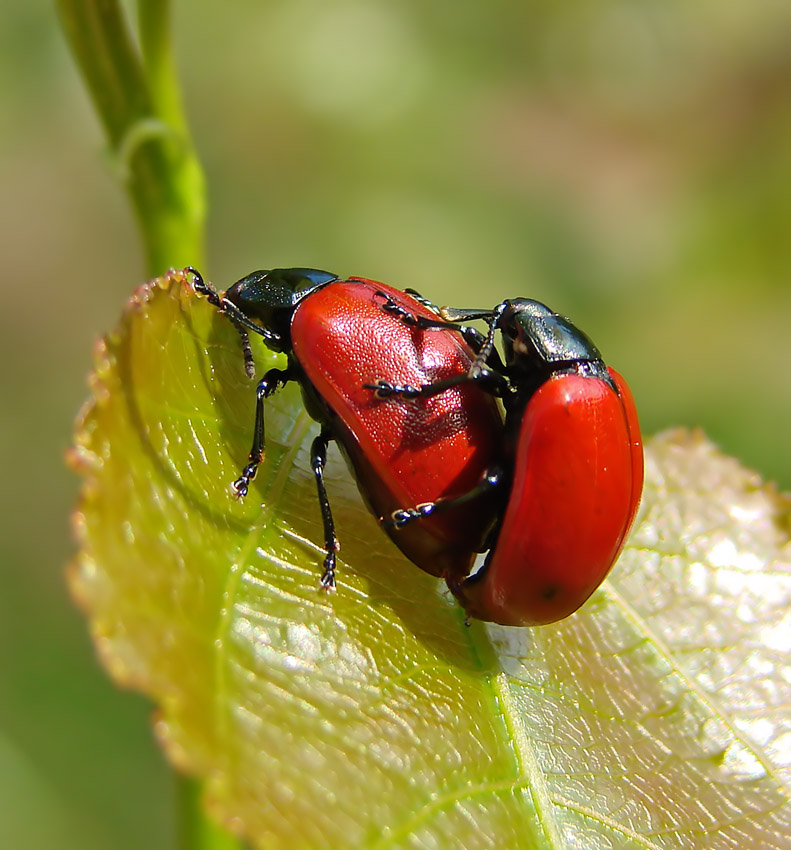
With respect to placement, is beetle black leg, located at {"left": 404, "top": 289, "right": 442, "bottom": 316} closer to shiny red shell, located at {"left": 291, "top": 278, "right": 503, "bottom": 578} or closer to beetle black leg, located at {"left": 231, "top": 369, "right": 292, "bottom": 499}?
shiny red shell, located at {"left": 291, "top": 278, "right": 503, "bottom": 578}

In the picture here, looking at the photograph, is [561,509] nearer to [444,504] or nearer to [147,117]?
[444,504]

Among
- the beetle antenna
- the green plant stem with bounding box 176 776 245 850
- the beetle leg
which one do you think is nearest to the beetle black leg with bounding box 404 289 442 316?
the beetle leg

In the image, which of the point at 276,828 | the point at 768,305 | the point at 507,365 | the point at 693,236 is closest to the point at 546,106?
the point at 693,236

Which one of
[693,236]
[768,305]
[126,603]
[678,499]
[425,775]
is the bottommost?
[768,305]

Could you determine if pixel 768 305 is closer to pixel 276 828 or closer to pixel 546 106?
pixel 546 106

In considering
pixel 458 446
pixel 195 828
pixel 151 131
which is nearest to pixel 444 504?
pixel 458 446

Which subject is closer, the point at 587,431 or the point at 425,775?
the point at 425,775

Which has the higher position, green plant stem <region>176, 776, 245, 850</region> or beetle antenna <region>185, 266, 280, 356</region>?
beetle antenna <region>185, 266, 280, 356</region>
